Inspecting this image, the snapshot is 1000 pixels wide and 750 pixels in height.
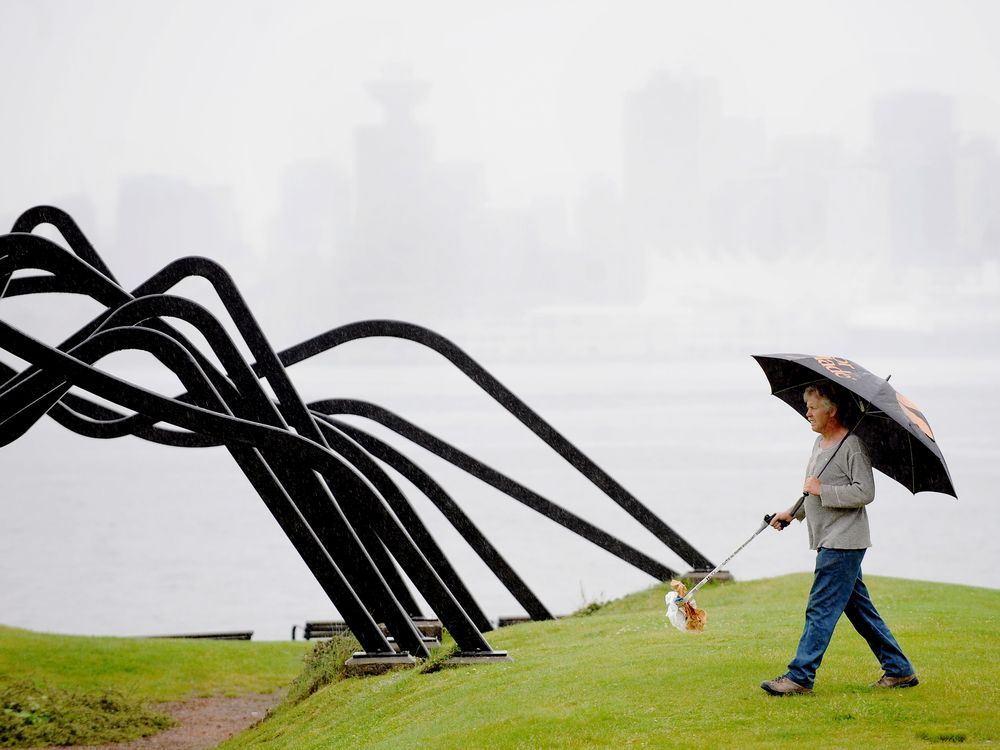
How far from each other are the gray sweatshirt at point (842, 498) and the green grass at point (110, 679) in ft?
33.2

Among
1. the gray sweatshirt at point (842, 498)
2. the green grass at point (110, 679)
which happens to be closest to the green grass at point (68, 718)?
the green grass at point (110, 679)

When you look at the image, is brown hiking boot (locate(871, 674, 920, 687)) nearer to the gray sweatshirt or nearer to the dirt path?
the gray sweatshirt

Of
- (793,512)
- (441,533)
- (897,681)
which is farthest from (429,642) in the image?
(441,533)

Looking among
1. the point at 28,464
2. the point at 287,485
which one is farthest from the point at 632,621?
the point at 28,464

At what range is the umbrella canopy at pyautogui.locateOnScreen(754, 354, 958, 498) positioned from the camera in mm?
7582

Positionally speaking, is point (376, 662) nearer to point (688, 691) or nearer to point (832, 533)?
point (688, 691)

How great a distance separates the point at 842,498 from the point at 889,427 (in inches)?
26.7

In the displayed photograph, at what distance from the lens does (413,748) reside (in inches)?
331

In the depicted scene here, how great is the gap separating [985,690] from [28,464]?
4633 inches

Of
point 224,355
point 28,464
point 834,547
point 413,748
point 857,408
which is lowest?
point 413,748

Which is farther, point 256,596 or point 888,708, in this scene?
point 256,596

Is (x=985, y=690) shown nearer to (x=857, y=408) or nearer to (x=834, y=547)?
Result: (x=834, y=547)

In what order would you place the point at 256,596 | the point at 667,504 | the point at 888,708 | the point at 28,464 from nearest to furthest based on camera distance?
the point at 888,708, the point at 256,596, the point at 667,504, the point at 28,464

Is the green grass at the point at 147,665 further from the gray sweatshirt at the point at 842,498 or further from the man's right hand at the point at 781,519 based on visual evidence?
the gray sweatshirt at the point at 842,498
